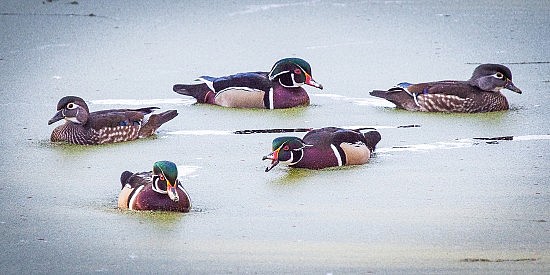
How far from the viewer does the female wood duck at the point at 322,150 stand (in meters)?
7.41

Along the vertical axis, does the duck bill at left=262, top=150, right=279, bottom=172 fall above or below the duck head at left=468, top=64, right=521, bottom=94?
below

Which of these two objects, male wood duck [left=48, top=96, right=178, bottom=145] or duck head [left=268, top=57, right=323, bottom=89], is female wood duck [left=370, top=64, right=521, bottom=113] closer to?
duck head [left=268, top=57, right=323, bottom=89]

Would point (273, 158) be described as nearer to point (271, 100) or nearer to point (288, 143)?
point (288, 143)

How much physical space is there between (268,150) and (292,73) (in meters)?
1.77

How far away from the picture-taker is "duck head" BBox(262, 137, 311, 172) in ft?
24.2

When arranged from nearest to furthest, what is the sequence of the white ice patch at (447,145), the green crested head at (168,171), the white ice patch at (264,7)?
the green crested head at (168,171) → the white ice patch at (447,145) → the white ice patch at (264,7)

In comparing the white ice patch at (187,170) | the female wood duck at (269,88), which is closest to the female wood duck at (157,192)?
the white ice patch at (187,170)

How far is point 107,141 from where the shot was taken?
8.33m

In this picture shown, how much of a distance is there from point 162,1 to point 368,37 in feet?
11.2

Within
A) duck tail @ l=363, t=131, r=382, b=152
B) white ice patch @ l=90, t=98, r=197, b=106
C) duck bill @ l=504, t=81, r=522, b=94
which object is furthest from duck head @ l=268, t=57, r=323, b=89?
duck tail @ l=363, t=131, r=382, b=152

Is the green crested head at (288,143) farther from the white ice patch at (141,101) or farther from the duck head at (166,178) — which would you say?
the white ice patch at (141,101)

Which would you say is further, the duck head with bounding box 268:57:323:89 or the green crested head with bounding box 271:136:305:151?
the duck head with bounding box 268:57:323:89

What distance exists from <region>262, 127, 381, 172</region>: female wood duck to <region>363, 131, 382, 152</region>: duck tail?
0.16 m

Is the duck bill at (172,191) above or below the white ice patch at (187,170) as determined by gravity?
above
